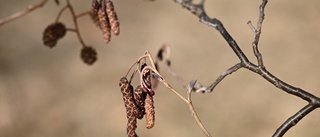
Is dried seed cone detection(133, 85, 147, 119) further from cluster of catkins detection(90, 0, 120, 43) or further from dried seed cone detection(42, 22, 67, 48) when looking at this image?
dried seed cone detection(42, 22, 67, 48)

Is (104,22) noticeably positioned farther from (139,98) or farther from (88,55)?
(88,55)

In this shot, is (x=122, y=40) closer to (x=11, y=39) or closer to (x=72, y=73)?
(x=72, y=73)

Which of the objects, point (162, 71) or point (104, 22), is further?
point (162, 71)

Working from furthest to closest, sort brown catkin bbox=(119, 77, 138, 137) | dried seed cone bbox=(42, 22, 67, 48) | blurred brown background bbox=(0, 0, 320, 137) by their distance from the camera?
blurred brown background bbox=(0, 0, 320, 137) → dried seed cone bbox=(42, 22, 67, 48) → brown catkin bbox=(119, 77, 138, 137)

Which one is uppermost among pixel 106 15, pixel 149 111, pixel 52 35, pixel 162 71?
pixel 162 71

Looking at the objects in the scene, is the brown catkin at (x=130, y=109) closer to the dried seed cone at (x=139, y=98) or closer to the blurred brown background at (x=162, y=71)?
the dried seed cone at (x=139, y=98)

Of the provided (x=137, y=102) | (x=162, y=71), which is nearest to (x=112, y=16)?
(x=137, y=102)

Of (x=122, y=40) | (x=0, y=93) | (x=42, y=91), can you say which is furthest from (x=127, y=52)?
(x=0, y=93)

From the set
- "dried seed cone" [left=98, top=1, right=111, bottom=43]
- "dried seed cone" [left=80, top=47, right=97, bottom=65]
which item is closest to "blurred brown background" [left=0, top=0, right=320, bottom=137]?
"dried seed cone" [left=80, top=47, right=97, bottom=65]
